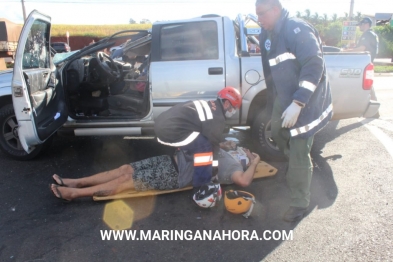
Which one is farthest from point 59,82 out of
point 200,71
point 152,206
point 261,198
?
point 261,198

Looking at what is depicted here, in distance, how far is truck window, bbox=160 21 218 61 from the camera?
4.66 metres

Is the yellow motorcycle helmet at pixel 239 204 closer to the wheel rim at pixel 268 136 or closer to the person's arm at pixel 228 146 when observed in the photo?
the person's arm at pixel 228 146

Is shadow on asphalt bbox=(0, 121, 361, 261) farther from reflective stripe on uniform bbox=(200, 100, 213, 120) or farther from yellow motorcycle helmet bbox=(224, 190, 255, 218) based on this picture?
reflective stripe on uniform bbox=(200, 100, 213, 120)

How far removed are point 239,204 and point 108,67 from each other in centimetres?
331

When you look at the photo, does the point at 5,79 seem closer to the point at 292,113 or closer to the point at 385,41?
the point at 292,113

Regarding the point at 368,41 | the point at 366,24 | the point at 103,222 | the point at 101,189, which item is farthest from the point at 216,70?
the point at 366,24

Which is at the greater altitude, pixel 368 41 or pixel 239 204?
pixel 368 41

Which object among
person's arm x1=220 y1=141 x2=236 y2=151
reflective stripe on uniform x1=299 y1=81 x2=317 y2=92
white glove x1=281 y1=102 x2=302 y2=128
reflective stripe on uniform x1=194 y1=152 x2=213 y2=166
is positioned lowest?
person's arm x1=220 y1=141 x2=236 y2=151

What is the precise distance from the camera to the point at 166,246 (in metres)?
3.02

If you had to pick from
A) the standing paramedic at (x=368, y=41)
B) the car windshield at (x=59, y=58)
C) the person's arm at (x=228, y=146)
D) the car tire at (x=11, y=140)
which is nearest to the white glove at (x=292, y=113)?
the person's arm at (x=228, y=146)

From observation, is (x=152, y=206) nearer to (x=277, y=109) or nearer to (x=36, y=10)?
(x=277, y=109)

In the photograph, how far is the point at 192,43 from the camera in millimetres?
4688

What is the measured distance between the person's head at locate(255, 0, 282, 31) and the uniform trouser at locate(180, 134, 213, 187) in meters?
1.22

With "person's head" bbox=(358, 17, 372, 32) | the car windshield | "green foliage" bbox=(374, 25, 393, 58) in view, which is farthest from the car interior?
"green foliage" bbox=(374, 25, 393, 58)
